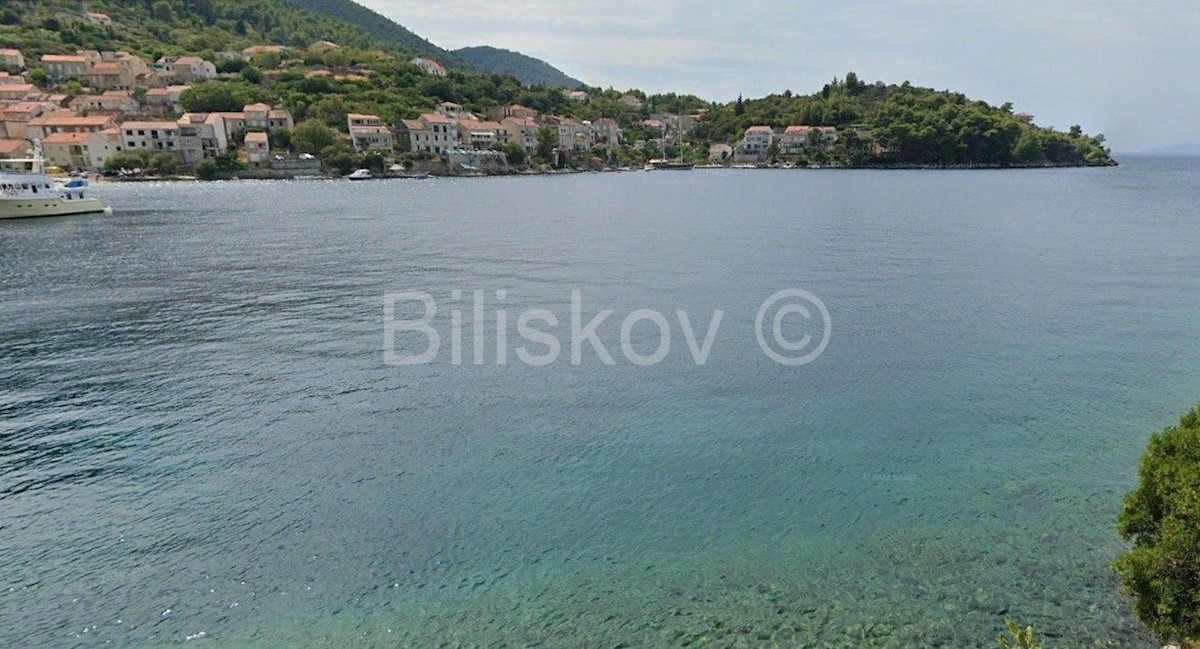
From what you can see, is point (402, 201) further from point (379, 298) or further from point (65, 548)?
point (65, 548)

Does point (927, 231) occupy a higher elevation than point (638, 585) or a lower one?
higher

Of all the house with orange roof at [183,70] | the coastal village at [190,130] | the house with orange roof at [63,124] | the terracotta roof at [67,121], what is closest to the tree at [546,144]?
the coastal village at [190,130]

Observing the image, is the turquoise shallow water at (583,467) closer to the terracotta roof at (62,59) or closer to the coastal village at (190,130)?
the coastal village at (190,130)

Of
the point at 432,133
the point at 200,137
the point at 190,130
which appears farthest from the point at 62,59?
the point at 432,133

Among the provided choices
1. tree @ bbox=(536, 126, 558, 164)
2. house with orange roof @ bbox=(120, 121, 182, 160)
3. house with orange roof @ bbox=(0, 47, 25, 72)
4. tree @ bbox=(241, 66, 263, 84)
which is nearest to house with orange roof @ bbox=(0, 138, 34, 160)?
house with orange roof @ bbox=(120, 121, 182, 160)

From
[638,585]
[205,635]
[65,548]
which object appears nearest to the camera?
[205,635]

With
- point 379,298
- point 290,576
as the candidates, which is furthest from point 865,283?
point 290,576

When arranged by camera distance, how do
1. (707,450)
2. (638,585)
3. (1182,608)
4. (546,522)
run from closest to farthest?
(1182,608) → (638,585) → (546,522) → (707,450)
